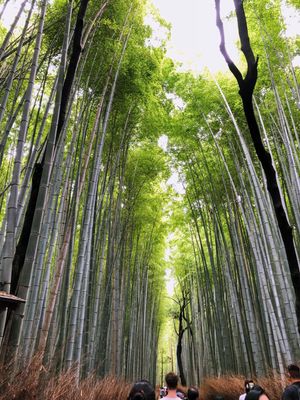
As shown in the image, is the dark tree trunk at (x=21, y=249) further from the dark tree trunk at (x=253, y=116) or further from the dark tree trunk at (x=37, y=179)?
the dark tree trunk at (x=253, y=116)

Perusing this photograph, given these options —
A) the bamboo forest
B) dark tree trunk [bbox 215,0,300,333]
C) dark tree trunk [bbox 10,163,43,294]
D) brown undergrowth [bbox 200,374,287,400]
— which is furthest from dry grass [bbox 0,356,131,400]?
brown undergrowth [bbox 200,374,287,400]

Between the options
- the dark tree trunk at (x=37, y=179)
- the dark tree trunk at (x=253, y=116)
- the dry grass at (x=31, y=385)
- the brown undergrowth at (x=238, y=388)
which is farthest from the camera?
the brown undergrowth at (x=238, y=388)

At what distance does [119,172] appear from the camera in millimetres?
5926

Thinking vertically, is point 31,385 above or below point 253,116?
below

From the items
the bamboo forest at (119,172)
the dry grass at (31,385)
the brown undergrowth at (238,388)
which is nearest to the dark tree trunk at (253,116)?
the bamboo forest at (119,172)

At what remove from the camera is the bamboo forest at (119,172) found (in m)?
1.82

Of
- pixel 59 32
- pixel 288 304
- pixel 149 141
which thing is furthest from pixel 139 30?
pixel 288 304

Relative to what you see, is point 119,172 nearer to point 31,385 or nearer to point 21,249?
point 21,249

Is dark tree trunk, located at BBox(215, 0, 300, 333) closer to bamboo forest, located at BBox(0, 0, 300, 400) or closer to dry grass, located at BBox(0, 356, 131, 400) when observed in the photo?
bamboo forest, located at BBox(0, 0, 300, 400)

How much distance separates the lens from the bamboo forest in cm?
182

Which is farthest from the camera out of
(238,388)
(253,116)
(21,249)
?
(238,388)

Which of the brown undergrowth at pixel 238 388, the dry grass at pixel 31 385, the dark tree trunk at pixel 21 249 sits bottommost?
the brown undergrowth at pixel 238 388

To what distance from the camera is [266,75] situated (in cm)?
525

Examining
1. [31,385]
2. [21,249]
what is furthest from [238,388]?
[21,249]
